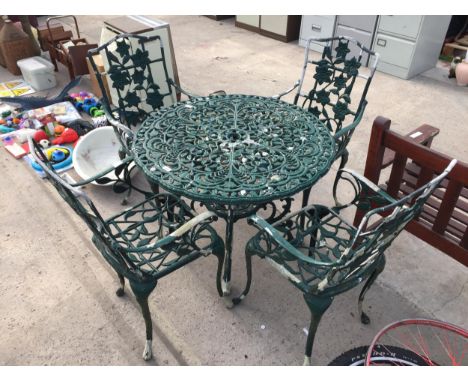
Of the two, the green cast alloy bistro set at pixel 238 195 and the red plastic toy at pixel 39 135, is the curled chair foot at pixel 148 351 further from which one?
the red plastic toy at pixel 39 135

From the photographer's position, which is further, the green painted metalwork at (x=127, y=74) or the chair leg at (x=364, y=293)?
the green painted metalwork at (x=127, y=74)

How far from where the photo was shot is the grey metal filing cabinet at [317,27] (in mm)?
5831

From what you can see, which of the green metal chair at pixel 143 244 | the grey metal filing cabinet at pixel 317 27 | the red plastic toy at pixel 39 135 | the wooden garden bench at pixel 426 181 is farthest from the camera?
the grey metal filing cabinet at pixel 317 27

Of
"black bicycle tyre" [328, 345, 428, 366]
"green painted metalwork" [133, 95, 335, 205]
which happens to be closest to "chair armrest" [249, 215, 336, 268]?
"green painted metalwork" [133, 95, 335, 205]

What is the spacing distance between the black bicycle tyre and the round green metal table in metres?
0.81

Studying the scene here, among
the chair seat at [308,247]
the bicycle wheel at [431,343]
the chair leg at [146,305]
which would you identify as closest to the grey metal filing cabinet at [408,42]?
the chair seat at [308,247]

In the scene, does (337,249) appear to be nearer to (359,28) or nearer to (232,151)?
(232,151)

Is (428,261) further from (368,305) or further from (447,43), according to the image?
(447,43)

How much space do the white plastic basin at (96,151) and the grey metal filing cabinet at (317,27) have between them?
3.74 meters

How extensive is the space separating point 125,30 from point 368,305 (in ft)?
11.0

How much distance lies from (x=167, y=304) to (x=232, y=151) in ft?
3.39

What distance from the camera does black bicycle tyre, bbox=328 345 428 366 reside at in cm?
174

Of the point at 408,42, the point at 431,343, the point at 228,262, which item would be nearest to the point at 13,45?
the point at 228,262

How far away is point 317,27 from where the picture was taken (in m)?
6.06
